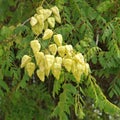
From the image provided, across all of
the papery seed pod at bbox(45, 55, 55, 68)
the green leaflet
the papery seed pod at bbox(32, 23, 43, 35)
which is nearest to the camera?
the papery seed pod at bbox(45, 55, 55, 68)

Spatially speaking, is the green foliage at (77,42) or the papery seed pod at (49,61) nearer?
the papery seed pod at (49,61)

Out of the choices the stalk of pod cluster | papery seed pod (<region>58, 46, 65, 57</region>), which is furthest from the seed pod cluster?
papery seed pod (<region>58, 46, 65, 57</region>)

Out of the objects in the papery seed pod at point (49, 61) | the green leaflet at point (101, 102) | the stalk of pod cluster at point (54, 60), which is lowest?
the green leaflet at point (101, 102)

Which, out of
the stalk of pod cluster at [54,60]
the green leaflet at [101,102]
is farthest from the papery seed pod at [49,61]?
the green leaflet at [101,102]

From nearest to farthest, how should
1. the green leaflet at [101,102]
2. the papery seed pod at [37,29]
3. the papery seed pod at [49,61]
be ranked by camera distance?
the papery seed pod at [49,61] < the papery seed pod at [37,29] < the green leaflet at [101,102]

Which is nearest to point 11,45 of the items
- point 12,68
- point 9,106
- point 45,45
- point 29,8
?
point 12,68

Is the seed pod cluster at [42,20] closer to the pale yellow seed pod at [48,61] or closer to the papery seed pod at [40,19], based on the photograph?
the papery seed pod at [40,19]

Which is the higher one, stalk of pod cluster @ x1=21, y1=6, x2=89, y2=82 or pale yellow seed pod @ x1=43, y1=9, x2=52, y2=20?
pale yellow seed pod @ x1=43, y1=9, x2=52, y2=20

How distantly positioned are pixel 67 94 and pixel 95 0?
499 mm

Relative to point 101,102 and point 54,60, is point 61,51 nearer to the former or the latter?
point 54,60

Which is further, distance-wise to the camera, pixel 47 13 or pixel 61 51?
pixel 47 13

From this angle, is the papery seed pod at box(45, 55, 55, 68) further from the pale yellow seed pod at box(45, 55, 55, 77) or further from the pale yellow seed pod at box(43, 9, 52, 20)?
the pale yellow seed pod at box(43, 9, 52, 20)

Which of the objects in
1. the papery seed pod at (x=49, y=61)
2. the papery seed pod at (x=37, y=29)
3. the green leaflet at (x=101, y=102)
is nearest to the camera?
the papery seed pod at (x=49, y=61)

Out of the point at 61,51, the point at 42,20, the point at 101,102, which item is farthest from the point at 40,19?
the point at 101,102
